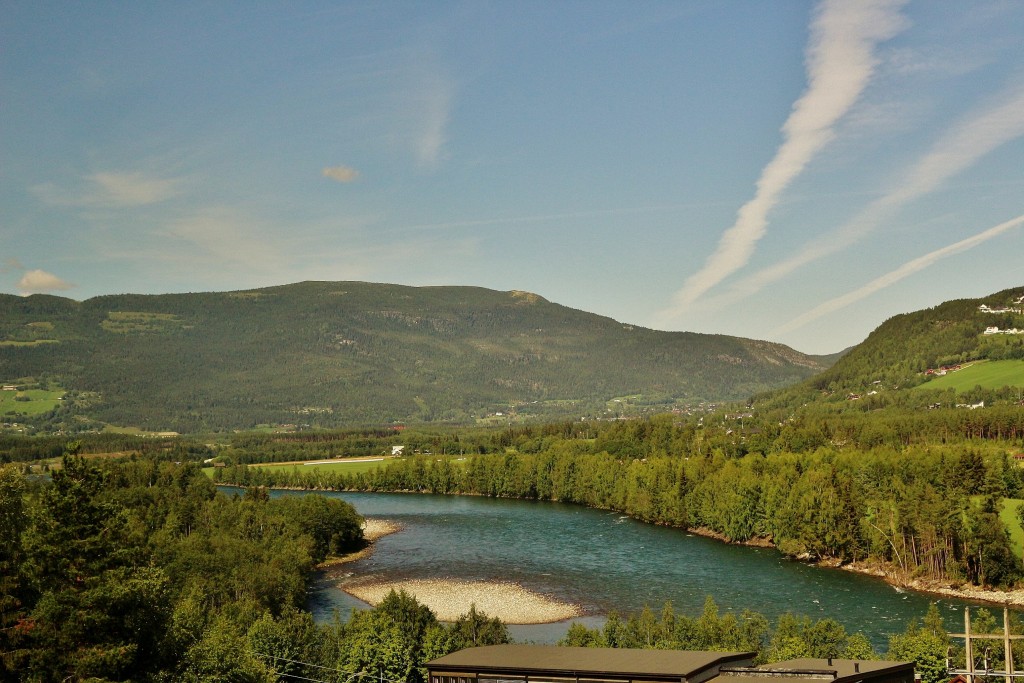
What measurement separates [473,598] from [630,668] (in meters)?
46.1

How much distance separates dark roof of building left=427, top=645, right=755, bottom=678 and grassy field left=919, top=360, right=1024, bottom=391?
151072mm

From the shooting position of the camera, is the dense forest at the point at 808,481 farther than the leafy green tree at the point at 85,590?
Yes

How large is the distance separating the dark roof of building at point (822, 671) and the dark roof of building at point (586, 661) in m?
0.65

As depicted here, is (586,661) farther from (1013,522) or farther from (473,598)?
(1013,522)

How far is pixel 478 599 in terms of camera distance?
66.0 metres

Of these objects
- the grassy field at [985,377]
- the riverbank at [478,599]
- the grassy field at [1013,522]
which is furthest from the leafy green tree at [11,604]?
the grassy field at [985,377]

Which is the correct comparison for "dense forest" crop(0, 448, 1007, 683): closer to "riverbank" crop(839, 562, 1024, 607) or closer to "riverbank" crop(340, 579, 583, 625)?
"riverbank" crop(340, 579, 583, 625)

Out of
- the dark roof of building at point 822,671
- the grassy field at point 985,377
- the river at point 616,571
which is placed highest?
the grassy field at point 985,377

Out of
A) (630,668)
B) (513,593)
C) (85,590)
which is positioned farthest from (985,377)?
(85,590)

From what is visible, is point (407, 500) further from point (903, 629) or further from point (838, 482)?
point (903, 629)

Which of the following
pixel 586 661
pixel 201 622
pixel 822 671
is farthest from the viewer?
pixel 201 622

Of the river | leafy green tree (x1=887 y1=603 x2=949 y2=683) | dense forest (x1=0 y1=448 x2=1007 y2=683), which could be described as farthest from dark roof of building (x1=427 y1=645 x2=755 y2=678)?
the river

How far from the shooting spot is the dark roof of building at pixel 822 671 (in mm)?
22094

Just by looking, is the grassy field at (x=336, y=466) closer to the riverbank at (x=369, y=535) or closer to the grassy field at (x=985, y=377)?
the riverbank at (x=369, y=535)
